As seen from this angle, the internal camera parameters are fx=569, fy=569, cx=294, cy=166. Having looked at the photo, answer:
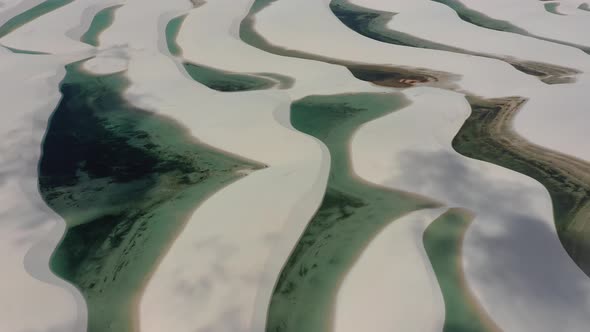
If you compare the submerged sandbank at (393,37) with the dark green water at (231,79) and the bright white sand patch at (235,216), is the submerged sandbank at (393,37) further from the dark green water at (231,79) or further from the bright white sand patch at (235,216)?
the bright white sand patch at (235,216)

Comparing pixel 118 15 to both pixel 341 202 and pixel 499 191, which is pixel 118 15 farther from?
pixel 499 191

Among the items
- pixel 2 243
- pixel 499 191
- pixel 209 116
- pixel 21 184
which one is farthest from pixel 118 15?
pixel 499 191

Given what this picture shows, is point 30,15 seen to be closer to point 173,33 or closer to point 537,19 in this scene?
point 173,33

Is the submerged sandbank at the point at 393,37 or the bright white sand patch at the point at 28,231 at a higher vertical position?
the submerged sandbank at the point at 393,37

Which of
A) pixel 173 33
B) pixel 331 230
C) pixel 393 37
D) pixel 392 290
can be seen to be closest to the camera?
pixel 392 290

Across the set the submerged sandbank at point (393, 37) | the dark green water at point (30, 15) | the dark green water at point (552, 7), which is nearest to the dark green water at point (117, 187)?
the dark green water at point (30, 15)

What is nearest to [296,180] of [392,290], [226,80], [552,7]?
[392,290]
